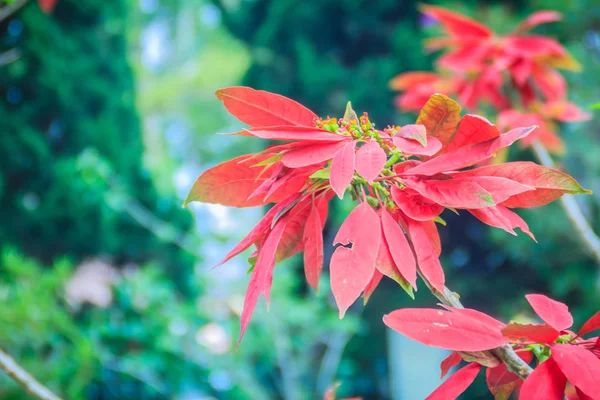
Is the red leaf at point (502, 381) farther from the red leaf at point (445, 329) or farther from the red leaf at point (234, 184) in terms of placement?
the red leaf at point (234, 184)

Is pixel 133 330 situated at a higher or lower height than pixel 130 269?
lower

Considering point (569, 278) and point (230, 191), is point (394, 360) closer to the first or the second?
point (569, 278)

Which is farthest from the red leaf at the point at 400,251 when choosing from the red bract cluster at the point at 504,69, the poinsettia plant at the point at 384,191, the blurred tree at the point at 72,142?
the blurred tree at the point at 72,142

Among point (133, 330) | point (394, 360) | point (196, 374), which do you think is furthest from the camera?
point (394, 360)

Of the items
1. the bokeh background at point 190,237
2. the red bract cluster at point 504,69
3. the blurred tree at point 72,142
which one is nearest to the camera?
the red bract cluster at point 504,69

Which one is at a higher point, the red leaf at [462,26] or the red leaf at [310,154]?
the red leaf at [462,26]

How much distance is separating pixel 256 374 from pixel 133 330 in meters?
0.72

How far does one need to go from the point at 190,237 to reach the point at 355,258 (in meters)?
1.77

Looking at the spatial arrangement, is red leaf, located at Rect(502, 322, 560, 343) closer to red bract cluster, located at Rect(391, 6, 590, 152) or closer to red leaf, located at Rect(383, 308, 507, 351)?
red leaf, located at Rect(383, 308, 507, 351)

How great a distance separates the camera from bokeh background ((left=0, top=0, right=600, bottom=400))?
68.2 inches

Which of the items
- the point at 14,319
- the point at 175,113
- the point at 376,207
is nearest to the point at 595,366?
the point at 376,207

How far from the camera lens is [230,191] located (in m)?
0.37

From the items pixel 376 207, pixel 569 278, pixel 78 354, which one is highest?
pixel 78 354

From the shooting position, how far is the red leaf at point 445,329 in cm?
28
